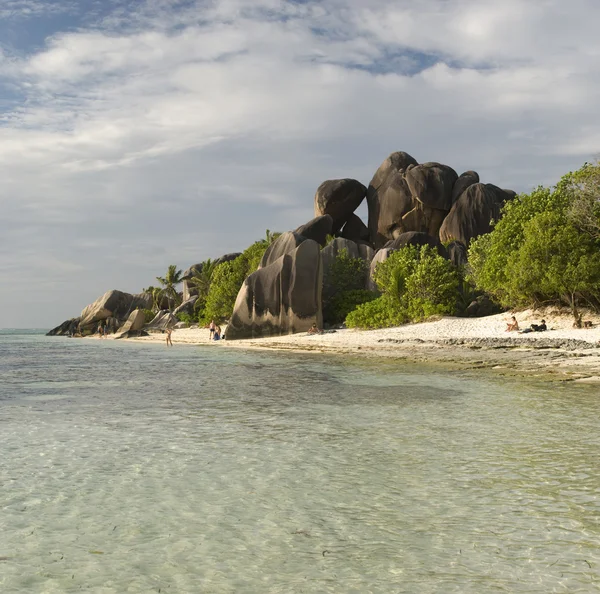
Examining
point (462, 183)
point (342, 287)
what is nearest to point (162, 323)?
point (342, 287)

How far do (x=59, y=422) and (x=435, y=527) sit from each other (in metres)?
8.32

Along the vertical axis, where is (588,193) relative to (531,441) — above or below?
above

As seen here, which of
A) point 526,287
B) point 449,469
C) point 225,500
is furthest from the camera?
point 526,287

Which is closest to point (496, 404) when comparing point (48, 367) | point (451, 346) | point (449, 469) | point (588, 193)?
point (449, 469)

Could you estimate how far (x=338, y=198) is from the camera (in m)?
74.4

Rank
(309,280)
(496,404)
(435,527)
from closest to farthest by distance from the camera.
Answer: (435,527) < (496,404) < (309,280)

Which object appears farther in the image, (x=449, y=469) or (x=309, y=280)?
(x=309, y=280)

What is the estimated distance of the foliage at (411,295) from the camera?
136 ft

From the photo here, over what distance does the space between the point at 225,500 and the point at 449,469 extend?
2.81 metres

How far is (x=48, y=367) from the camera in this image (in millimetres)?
27312

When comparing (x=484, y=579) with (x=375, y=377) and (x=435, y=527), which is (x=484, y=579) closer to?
(x=435, y=527)

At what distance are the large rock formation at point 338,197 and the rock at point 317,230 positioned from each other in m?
6.94

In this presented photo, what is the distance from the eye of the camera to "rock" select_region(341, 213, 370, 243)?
251ft

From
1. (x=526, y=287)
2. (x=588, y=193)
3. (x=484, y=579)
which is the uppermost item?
(x=588, y=193)
